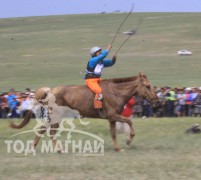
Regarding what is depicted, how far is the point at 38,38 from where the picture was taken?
301ft

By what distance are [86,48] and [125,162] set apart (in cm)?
6822

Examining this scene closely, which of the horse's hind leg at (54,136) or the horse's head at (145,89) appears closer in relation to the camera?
the horse's hind leg at (54,136)

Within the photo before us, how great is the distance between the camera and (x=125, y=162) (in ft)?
34.1

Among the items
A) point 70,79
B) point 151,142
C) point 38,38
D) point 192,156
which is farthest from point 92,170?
point 38,38

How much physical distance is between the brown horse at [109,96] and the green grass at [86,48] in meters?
28.3

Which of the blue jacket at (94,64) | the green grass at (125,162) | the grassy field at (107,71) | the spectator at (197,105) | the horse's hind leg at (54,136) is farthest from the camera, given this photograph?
the spectator at (197,105)

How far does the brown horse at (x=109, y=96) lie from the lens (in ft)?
42.1

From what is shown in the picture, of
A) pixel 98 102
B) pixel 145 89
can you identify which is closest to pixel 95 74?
pixel 98 102

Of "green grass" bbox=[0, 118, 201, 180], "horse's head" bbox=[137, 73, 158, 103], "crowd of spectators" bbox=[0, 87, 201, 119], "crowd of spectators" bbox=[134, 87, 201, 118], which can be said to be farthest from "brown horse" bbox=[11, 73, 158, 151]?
"crowd of spectators" bbox=[134, 87, 201, 118]

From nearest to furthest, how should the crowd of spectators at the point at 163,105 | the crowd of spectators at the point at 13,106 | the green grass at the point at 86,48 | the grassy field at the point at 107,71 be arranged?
the grassy field at the point at 107,71, the crowd of spectators at the point at 13,106, the crowd of spectators at the point at 163,105, the green grass at the point at 86,48

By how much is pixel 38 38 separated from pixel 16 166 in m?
82.9

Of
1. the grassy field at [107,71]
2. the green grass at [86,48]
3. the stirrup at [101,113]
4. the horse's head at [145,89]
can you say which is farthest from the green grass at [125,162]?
the green grass at [86,48]

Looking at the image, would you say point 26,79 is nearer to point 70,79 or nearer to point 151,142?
point 70,79

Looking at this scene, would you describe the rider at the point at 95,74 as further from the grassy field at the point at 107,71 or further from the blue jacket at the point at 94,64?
the grassy field at the point at 107,71
